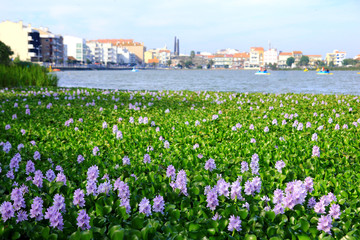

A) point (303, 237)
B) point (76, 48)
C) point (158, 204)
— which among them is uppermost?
point (76, 48)

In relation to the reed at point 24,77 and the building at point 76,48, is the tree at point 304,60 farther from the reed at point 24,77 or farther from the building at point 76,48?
the reed at point 24,77

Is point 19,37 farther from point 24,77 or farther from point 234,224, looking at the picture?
point 234,224

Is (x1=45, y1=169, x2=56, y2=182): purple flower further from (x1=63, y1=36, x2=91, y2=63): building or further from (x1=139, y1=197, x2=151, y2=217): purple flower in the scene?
(x1=63, y1=36, x2=91, y2=63): building

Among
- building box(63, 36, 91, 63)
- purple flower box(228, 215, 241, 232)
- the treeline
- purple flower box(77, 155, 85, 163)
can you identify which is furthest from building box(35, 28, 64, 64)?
purple flower box(228, 215, 241, 232)

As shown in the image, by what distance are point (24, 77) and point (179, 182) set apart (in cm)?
1546

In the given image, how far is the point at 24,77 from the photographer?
1628 cm

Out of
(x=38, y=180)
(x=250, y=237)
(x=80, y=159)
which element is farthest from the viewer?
(x=80, y=159)

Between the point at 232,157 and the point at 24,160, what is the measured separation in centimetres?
238

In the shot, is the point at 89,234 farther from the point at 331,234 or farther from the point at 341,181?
the point at 341,181

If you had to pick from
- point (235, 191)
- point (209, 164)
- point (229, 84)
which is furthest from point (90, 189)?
point (229, 84)

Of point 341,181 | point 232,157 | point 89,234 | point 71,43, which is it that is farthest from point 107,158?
point 71,43

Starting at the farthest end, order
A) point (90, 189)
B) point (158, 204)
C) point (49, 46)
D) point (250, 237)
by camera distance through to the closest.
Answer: point (49, 46) < point (90, 189) < point (158, 204) < point (250, 237)

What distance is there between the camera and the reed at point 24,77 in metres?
15.6

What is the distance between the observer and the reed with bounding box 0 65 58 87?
15.6 m
